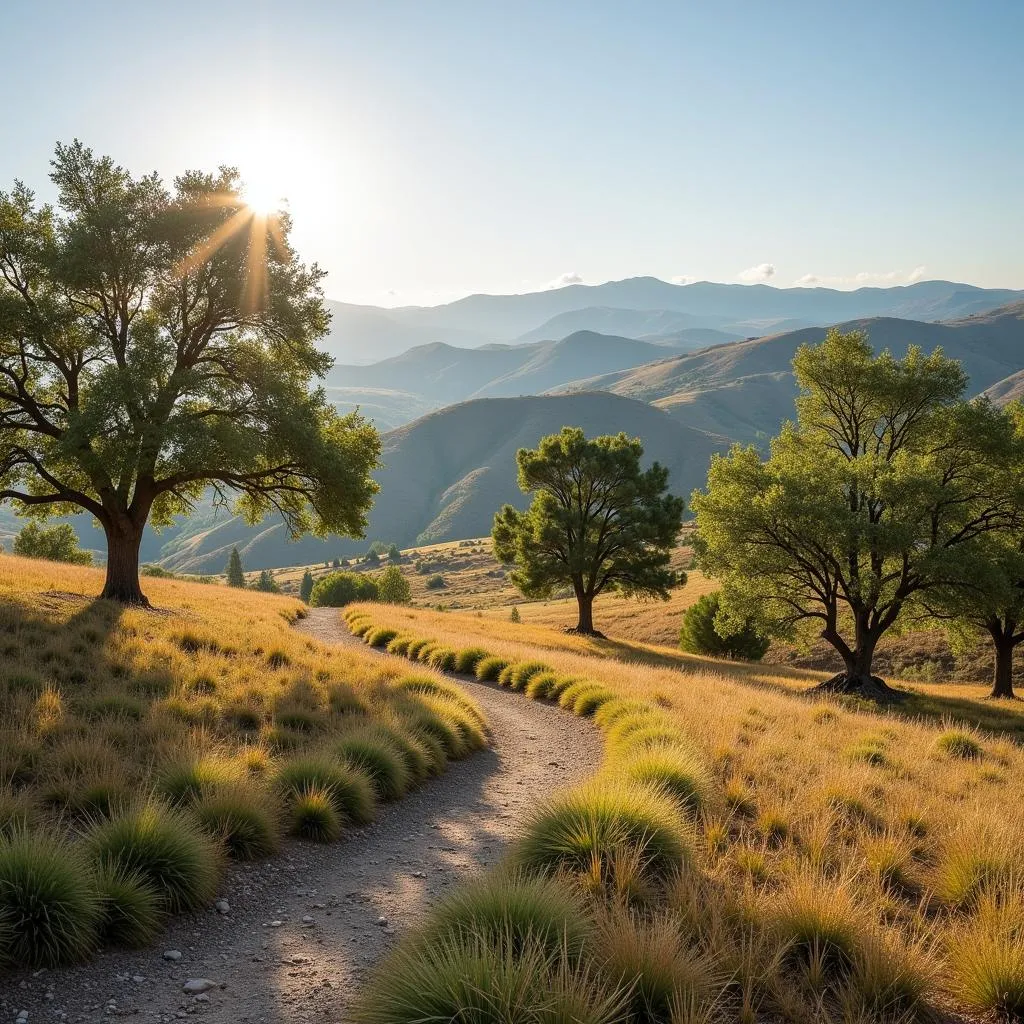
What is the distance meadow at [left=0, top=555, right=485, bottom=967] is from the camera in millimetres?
5109

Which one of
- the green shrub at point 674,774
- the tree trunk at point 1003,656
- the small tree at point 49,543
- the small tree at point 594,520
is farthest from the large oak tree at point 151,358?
the small tree at point 49,543

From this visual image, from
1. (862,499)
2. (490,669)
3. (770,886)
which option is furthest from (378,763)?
(862,499)

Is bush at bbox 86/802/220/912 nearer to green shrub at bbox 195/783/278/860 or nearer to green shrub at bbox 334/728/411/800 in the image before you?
green shrub at bbox 195/783/278/860

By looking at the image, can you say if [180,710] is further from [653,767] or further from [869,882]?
[869,882]

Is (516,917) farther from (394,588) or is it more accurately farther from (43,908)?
(394,588)

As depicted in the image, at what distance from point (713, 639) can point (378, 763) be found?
43.6 m

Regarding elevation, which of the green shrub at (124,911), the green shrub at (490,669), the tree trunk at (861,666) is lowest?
the tree trunk at (861,666)

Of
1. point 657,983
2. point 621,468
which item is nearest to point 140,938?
point 657,983

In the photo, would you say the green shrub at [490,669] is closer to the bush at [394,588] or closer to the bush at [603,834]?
the bush at [603,834]

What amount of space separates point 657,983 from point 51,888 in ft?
14.3

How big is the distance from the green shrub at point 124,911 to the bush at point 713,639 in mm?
46653

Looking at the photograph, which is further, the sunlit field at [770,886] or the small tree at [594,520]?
the small tree at [594,520]

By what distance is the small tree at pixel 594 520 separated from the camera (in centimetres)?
4094

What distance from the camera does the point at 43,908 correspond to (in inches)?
188
